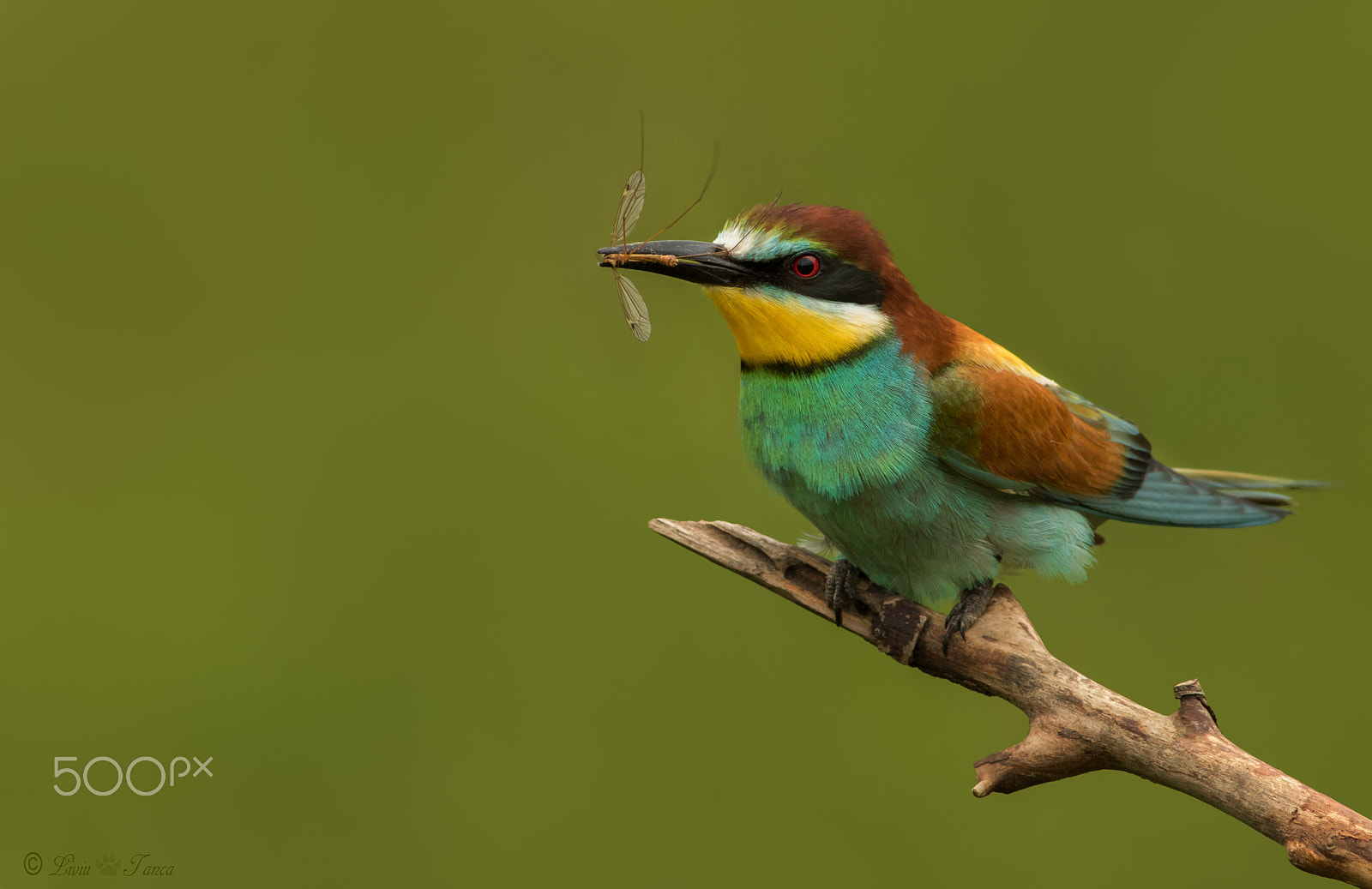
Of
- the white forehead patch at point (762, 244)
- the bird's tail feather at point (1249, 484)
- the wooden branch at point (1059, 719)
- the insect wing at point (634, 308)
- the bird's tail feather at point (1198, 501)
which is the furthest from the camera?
the bird's tail feather at point (1249, 484)

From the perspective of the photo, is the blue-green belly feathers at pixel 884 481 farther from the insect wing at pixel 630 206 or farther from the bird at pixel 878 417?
the insect wing at pixel 630 206

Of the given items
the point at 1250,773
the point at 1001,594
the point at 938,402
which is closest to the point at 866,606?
the point at 1001,594

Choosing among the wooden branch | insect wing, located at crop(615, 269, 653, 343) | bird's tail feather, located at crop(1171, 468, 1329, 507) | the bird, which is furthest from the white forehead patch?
bird's tail feather, located at crop(1171, 468, 1329, 507)

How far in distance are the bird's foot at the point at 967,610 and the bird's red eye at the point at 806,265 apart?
0.64 meters

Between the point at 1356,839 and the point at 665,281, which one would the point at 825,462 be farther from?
the point at 1356,839

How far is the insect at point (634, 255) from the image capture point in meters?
2.05

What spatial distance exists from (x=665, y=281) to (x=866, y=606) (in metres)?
0.80

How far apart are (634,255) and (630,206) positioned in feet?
0.55

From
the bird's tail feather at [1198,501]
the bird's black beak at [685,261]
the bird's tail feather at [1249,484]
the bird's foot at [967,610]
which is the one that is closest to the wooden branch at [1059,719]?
the bird's foot at [967,610]

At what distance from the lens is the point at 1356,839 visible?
1.44 m

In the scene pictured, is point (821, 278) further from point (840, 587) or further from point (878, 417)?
point (840, 587)

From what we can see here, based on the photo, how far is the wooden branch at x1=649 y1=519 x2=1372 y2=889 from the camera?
1.48m

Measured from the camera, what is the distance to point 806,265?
1.98m

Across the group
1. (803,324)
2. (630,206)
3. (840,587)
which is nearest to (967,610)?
(840,587)
